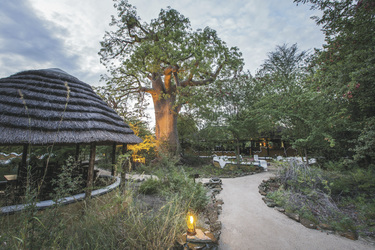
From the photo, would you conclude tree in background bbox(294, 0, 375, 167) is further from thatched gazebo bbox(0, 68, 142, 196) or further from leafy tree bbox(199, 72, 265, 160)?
thatched gazebo bbox(0, 68, 142, 196)

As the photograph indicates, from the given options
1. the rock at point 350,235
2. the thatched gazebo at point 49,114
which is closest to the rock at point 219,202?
the rock at point 350,235

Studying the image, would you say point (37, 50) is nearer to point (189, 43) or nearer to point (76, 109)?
point (76, 109)

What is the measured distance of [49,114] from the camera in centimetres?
317

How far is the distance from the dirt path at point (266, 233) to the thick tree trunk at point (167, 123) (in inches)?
272

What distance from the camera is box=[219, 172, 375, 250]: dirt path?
242cm

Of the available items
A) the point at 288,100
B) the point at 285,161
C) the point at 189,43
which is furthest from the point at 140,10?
the point at 285,161

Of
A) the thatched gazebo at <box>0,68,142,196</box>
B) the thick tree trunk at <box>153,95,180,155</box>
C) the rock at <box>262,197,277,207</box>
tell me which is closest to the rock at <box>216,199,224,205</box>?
the rock at <box>262,197,277,207</box>

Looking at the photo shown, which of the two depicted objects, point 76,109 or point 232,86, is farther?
point 232,86

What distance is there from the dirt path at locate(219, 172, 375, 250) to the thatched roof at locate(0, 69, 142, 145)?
3.22 metres

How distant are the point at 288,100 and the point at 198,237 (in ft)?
24.0

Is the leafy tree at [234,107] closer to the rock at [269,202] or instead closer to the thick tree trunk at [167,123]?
the thick tree trunk at [167,123]

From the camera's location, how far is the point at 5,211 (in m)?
2.45

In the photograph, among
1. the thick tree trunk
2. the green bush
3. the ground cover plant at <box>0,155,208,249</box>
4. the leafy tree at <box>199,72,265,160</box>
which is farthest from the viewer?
the thick tree trunk

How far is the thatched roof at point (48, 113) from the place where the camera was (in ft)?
9.19
